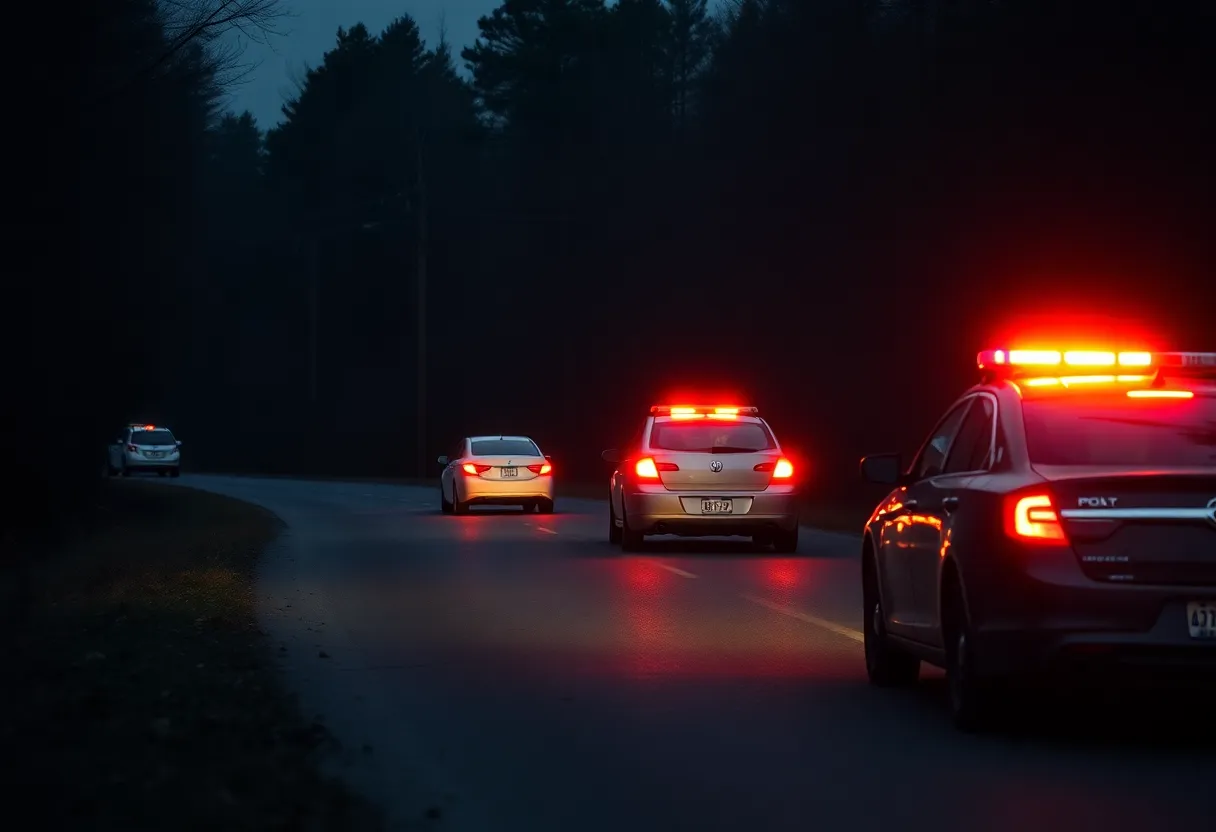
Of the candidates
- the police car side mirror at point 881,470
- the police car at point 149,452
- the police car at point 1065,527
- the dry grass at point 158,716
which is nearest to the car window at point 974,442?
the police car at point 1065,527

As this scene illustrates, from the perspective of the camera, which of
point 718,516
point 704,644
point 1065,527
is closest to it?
point 1065,527

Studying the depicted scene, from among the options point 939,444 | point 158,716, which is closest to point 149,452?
point 939,444

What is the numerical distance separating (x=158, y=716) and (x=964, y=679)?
386 centimetres

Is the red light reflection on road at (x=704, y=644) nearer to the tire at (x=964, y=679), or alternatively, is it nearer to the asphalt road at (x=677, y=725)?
the asphalt road at (x=677, y=725)

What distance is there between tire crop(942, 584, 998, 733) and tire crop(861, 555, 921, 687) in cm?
163

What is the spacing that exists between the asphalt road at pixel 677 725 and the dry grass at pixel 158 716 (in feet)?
1.20

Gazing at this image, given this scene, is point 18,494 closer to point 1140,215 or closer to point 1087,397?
point 1140,215

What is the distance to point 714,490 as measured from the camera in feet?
85.1

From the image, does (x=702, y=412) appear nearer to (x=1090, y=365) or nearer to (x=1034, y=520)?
(x=1090, y=365)

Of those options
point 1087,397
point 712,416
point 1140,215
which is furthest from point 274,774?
point 1140,215

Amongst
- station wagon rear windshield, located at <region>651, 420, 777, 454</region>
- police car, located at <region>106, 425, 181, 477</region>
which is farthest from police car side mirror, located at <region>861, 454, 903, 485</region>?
police car, located at <region>106, 425, 181, 477</region>

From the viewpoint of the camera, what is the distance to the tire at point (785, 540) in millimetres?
26094

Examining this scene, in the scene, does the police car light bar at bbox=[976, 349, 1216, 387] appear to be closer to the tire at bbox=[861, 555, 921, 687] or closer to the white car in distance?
the tire at bbox=[861, 555, 921, 687]

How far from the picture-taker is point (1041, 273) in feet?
140
